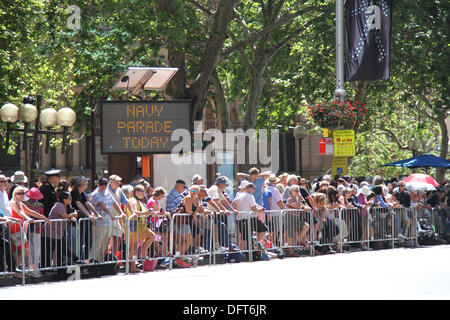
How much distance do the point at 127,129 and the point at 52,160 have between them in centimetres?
3587

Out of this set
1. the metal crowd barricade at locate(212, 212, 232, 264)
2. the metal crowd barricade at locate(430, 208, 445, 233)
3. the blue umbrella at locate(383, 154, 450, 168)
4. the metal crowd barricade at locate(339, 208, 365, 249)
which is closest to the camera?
the metal crowd barricade at locate(212, 212, 232, 264)

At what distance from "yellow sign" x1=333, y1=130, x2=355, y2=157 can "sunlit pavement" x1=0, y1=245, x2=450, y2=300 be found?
477cm

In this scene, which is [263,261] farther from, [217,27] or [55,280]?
[217,27]

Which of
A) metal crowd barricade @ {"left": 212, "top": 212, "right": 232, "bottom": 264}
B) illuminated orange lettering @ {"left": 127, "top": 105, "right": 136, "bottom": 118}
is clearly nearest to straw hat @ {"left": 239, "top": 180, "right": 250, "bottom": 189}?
metal crowd barricade @ {"left": 212, "top": 212, "right": 232, "bottom": 264}

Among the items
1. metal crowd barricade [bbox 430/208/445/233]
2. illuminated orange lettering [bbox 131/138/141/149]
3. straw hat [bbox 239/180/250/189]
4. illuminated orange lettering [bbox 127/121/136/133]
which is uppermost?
illuminated orange lettering [bbox 127/121/136/133]

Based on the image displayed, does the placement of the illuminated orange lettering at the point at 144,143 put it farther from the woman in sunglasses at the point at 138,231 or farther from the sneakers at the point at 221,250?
the sneakers at the point at 221,250

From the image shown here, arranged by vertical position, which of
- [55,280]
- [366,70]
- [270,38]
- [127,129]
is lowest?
[55,280]

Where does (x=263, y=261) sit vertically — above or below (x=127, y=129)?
below

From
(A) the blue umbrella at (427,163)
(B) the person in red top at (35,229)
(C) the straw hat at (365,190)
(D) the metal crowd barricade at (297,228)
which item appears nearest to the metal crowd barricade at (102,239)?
(B) the person in red top at (35,229)

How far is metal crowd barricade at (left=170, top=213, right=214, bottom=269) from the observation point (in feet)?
53.8

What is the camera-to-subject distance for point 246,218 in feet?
58.3

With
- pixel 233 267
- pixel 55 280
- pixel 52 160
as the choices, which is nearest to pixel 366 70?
pixel 233 267

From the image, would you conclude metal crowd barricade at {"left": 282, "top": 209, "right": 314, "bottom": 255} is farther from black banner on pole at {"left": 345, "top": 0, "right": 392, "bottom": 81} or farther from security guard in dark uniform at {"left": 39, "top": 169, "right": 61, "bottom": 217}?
security guard in dark uniform at {"left": 39, "top": 169, "right": 61, "bottom": 217}

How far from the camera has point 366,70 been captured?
2186 cm
